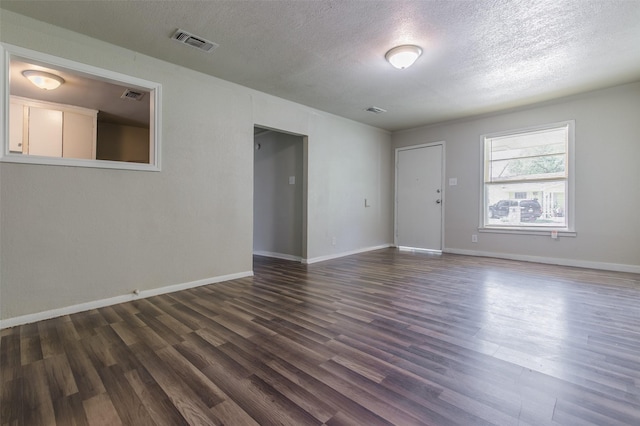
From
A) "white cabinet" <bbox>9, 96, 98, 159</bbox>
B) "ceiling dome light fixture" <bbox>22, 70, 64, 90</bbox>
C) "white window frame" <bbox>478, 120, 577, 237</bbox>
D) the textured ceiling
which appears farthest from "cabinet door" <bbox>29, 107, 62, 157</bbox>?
"white window frame" <bbox>478, 120, 577, 237</bbox>

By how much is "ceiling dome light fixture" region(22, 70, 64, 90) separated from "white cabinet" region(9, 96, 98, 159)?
134cm

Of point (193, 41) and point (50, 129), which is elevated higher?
point (193, 41)

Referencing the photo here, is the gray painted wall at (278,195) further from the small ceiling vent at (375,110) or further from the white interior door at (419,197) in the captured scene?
the white interior door at (419,197)

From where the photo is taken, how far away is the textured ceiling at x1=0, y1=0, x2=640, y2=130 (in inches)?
92.6

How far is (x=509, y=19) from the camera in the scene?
8.18 ft

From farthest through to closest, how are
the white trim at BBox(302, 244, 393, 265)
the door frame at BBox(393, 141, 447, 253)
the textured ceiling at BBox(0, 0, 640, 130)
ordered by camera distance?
1. the door frame at BBox(393, 141, 447, 253)
2. the white trim at BBox(302, 244, 393, 265)
3. the textured ceiling at BBox(0, 0, 640, 130)

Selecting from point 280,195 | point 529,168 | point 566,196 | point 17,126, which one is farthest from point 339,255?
point 17,126

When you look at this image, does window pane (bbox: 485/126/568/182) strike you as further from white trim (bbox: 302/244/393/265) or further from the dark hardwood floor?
white trim (bbox: 302/244/393/265)

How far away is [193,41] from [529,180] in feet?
17.3

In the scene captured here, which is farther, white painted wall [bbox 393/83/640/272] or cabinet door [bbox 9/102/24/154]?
cabinet door [bbox 9/102/24/154]

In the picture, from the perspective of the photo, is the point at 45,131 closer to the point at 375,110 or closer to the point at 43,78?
the point at 43,78

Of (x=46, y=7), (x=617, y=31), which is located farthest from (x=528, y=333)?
(x=46, y=7)

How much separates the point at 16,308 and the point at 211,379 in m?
2.06

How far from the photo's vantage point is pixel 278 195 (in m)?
5.53
